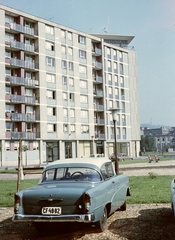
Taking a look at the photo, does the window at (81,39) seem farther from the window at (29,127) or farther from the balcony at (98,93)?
the window at (29,127)

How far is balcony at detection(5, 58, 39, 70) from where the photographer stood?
43.2 metres

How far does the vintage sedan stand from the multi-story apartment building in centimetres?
3363

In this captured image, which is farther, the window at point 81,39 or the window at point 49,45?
the window at point 81,39

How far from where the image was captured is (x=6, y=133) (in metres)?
42.0

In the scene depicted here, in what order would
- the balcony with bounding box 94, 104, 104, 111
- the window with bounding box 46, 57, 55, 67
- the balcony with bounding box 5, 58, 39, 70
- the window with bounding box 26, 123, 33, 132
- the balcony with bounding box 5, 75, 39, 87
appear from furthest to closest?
the balcony with bounding box 94, 104, 104, 111 → the window with bounding box 46, 57, 55, 67 → the window with bounding box 26, 123, 33, 132 → the balcony with bounding box 5, 58, 39, 70 → the balcony with bounding box 5, 75, 39, 87

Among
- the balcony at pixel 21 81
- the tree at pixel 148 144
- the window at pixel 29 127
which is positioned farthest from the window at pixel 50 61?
the tree at pixel 148 144

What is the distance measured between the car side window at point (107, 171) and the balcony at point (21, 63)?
37.9m

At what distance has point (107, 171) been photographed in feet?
24.1

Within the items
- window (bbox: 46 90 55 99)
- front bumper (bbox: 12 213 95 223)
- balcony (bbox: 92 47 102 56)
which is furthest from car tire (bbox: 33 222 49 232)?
balcony (bbox: 92 47 102 56)

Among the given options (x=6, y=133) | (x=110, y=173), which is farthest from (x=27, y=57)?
(x=110, y=173)

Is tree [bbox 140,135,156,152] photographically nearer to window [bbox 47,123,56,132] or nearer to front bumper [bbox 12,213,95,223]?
window [bbox 47,123,56,132]

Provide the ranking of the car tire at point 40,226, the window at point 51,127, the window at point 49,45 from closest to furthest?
1. the car tire at point 40,226
2. the window at point 51,127
3. the window at point 49,45

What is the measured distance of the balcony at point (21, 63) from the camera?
142 feet

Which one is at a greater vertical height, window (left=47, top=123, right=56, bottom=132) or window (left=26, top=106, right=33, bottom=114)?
window (left=26, top=106, right=33, bottom=114)
